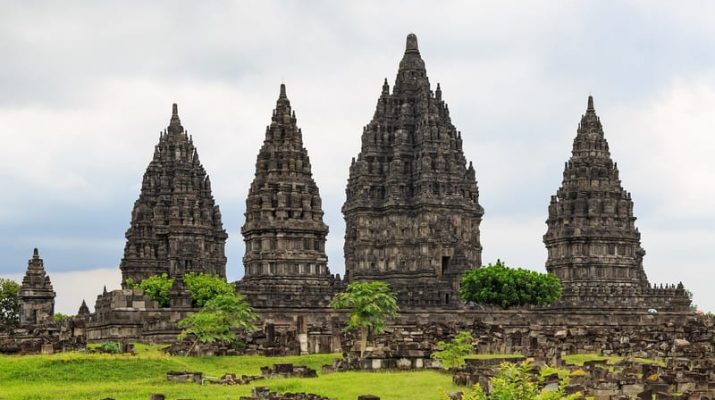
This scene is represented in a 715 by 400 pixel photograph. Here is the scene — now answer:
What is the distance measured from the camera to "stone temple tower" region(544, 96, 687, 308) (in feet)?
357

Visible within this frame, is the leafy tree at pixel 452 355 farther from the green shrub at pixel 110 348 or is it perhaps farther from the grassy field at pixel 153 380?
the green shrub at pixel 110 348

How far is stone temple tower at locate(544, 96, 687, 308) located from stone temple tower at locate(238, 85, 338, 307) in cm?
2510

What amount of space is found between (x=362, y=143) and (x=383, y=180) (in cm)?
440

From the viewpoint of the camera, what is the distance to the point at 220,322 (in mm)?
63594

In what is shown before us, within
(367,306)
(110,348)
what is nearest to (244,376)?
(110,348)

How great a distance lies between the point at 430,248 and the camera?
10238 centimetres

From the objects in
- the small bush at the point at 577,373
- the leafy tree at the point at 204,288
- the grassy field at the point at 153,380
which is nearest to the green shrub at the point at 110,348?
the grassy field at the point at 153,380

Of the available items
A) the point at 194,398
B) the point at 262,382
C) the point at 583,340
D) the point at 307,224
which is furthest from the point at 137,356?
the point at 307,224

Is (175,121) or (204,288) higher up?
(175,121)

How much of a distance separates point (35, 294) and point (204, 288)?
18733 mm

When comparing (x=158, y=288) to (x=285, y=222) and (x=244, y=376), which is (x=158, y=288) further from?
(x=244, y=376)

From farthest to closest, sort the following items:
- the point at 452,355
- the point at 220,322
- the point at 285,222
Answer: the point at 285,222
the point at 220,322
the point at 452,355

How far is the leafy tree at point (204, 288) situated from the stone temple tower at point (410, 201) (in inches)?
621

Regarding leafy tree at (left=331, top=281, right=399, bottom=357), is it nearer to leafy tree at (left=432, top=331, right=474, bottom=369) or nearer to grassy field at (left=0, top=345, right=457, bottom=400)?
leafy tree at (left=432, top=331, right=474, bottom=369)
